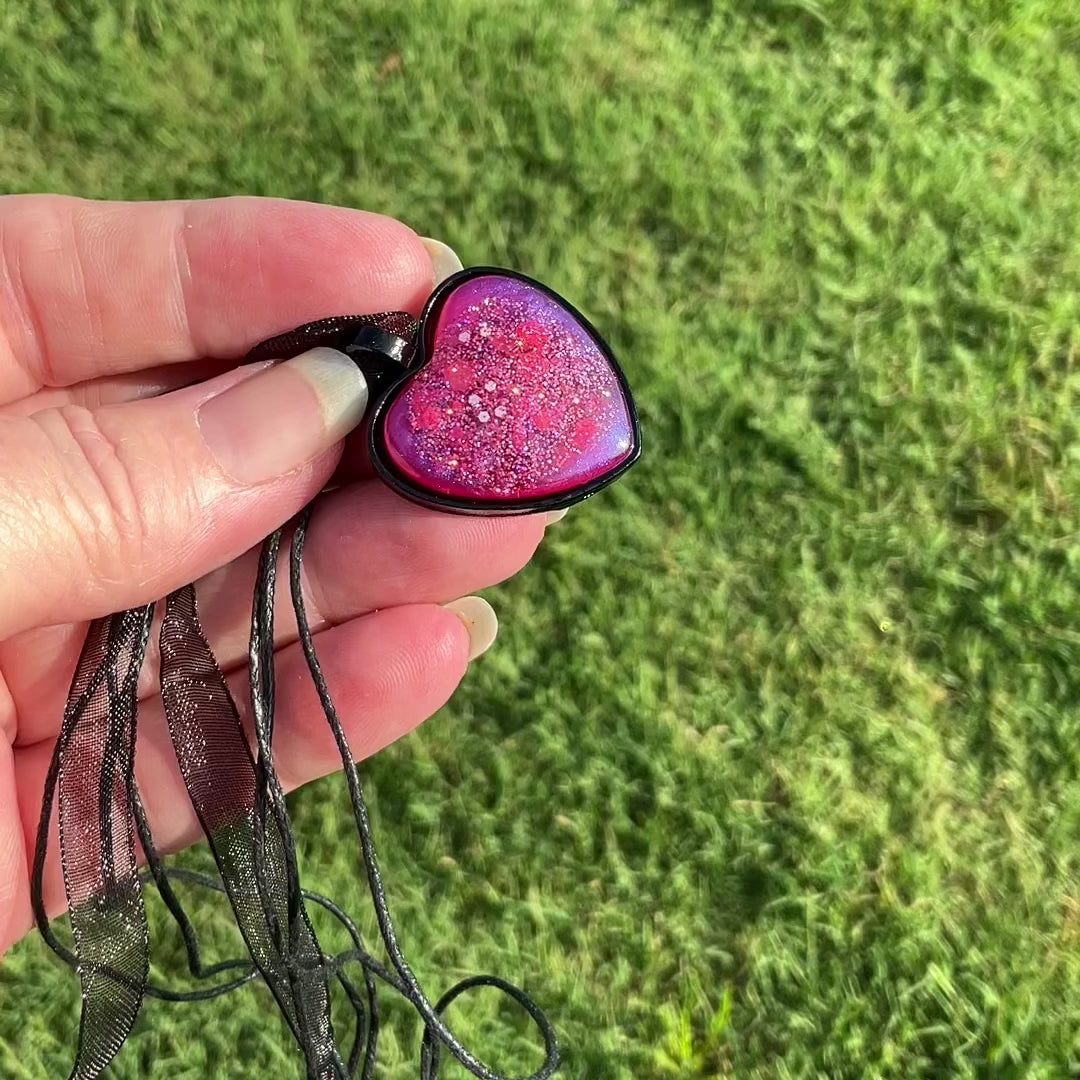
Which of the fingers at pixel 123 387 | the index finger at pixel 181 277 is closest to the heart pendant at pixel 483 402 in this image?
the index finger at pixel 181 277

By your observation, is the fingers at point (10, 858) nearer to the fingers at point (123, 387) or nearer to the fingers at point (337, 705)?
the fingers at point (337, 705)

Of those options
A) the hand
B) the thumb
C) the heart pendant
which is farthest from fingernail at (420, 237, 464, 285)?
the thumb

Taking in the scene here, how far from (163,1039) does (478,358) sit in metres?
1.14

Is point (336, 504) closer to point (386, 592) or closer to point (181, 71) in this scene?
point (386, 592)

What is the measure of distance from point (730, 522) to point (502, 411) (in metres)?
0.70

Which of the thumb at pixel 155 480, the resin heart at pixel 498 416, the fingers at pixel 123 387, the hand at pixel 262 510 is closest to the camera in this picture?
the thumb at pixel 155 480

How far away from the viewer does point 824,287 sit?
2141mm

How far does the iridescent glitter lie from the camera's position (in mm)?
1425

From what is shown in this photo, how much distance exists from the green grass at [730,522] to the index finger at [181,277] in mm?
565

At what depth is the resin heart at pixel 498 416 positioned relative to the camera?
56.1 inches

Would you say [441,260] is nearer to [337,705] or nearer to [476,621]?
[476,621]

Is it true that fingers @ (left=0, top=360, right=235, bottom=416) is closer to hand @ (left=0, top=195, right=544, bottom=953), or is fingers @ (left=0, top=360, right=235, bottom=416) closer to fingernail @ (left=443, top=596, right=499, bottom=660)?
hand @ (left=0, top=195, right=544, bottom=953)

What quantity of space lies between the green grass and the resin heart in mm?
538

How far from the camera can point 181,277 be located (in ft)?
5.24
